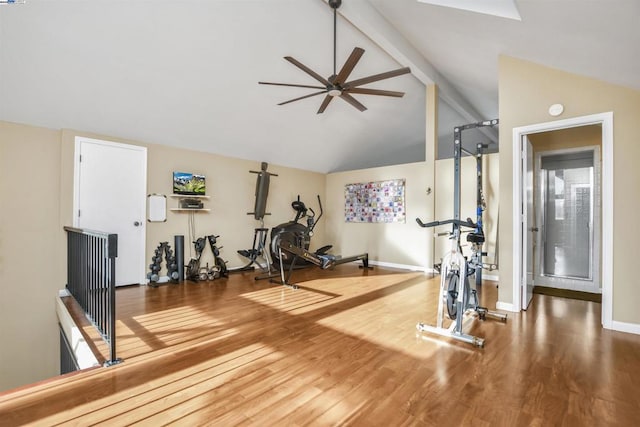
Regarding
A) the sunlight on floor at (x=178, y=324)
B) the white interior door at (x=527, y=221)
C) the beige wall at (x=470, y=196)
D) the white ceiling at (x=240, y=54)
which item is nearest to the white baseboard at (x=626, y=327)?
the white interior door at (x=527, y=221)

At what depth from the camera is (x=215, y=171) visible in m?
5.78

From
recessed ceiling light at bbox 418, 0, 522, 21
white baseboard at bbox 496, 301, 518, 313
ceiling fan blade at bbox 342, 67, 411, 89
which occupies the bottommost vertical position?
white baseboard at bbox 496, 301, 518, 313

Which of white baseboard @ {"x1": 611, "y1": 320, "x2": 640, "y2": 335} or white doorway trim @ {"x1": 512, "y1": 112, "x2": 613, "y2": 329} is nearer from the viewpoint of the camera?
white baseboard @ {"x1": 611, "y1": 320, "x2": 640, "y2": 335}

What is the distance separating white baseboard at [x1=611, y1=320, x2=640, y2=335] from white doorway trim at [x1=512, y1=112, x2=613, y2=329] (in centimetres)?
3

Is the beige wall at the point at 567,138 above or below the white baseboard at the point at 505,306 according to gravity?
above

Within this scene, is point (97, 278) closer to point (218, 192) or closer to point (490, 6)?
point (218, 192)

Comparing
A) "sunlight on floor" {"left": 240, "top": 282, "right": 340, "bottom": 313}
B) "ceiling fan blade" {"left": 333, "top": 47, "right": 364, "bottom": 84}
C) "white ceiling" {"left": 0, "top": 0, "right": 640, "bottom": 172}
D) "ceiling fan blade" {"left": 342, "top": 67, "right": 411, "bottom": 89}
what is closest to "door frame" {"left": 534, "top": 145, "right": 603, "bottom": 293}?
"white ceiling" {"left": 0, "top": 0, "right": 640, "bottom": 172}

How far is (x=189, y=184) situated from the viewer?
5.37 m

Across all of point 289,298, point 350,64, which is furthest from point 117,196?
point 350,64

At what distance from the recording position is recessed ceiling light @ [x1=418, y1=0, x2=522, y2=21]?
2.60m

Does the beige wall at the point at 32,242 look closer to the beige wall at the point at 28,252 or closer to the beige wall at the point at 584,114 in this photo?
the beige wall at the point at 28,252

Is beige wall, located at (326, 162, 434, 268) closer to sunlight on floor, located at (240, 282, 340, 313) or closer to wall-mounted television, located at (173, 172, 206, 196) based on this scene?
sunlight on floor, located at (240, 282, 340, 313)

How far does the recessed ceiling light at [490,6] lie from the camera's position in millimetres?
2599

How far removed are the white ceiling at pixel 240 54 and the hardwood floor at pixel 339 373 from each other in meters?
2.53
